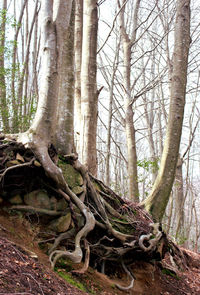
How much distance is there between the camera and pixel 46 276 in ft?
8.20

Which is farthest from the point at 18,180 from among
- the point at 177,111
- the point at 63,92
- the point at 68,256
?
the point at 177,111

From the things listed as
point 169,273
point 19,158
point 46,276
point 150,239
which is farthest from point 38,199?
point 169,273

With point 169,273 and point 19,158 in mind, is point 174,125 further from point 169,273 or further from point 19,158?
point 19,158

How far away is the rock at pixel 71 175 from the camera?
4.27m

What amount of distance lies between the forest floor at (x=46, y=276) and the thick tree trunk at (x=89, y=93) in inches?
102

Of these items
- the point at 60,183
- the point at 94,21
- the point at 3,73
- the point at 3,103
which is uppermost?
the point at 94,21

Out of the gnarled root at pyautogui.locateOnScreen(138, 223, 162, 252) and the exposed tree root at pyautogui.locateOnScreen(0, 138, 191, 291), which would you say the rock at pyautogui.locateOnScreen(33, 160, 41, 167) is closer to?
the exposed tree root at pyautogui.locateOnScreen(0, 138, 191, 291)

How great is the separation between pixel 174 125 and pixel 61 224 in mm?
3507

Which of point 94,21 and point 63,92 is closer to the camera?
point 63,92

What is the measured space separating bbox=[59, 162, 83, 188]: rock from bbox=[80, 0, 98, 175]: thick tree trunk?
172 centimetres

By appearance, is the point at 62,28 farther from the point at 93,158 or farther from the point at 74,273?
the point at 74,273

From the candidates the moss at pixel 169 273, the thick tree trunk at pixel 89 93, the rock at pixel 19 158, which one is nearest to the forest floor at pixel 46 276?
the moss at pixel 169 273

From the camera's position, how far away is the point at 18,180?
375 cm

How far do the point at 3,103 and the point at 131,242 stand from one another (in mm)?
6367
